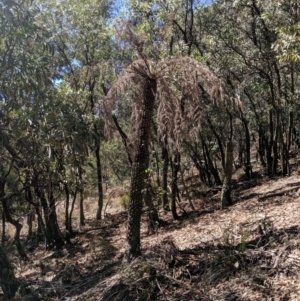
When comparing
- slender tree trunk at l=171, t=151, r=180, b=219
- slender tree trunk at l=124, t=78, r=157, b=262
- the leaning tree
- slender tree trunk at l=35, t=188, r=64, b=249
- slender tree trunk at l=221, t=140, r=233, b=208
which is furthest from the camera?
slender tree trunk at l=35, t=188, r=64, b=249

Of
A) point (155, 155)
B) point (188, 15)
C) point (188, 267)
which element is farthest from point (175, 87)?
point (188, 15)

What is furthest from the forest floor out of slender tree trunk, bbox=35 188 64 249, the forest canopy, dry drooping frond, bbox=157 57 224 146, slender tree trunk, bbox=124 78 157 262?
slender tree trunk, bbox=35 188 64 249

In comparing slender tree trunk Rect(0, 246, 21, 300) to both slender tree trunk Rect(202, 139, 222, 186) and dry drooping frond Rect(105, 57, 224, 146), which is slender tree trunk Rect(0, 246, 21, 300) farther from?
slender tree trunk Rect(202, 139, 222, 186)

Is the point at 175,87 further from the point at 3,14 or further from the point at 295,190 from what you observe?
the point at 295,190

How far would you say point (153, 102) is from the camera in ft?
24.0

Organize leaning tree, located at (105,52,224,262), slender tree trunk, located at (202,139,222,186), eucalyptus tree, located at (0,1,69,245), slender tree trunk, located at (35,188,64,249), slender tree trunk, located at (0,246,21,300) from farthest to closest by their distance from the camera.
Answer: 1. slender tree trunk, located at (202,139,222,186)
2. slender tree trunk, located at (35,188,64,249)
3. slender tree trunk, located at (0,246,21,300)
4. leaning tree, located at (105,52,224,262)
5. eucalyptus tree, located at (0,1,69,245)

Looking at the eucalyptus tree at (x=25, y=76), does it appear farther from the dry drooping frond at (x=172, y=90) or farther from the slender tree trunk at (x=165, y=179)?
the slender tree trunk at (x=165, y=179)

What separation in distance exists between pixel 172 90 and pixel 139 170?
150 centimetres

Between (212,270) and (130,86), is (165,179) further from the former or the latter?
(212,270)

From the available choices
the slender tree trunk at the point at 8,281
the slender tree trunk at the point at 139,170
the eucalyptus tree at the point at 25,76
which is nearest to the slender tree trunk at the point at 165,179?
the eucalyptus tree at the point at 25,76

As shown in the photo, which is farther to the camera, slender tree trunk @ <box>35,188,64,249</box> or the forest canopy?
slender tree trunk @ <box>35,188,64,249</box>

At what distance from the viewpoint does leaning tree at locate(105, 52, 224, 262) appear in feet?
23.1

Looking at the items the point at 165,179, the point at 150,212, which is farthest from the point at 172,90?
the point at 165,179

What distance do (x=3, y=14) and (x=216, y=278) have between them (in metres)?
4.97
